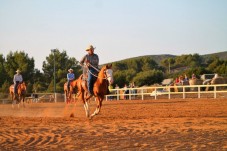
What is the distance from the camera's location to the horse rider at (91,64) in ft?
50.9

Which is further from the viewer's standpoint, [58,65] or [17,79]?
[58,65]

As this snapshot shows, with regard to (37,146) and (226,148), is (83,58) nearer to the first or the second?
(37,146)

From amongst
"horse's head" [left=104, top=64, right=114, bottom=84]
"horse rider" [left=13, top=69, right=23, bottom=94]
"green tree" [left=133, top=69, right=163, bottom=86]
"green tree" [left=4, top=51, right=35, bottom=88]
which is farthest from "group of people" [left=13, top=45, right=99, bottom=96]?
"green tree" [left=4, top=51, right=35, bottom=88]

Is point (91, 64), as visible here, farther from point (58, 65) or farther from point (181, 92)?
point (58, 65)

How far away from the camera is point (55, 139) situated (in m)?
8.77

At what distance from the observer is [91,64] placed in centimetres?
1570

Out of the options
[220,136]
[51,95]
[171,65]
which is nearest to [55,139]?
[220,136]

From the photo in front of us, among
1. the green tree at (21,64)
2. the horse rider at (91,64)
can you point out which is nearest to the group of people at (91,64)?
the horse rider at (91,64)

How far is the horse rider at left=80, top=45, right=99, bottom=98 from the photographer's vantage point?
15.5m

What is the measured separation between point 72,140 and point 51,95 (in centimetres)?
4300

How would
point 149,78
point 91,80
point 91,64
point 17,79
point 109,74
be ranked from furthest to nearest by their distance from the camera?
point 149,78, point 17,79, point 91,64, point 91,80, point 109,74

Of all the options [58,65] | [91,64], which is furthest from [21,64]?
[91,64]

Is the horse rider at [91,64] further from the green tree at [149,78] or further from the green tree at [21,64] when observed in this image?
the green tree at [21,64]

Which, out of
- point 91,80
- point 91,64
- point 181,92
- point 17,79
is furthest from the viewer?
point 181,92
